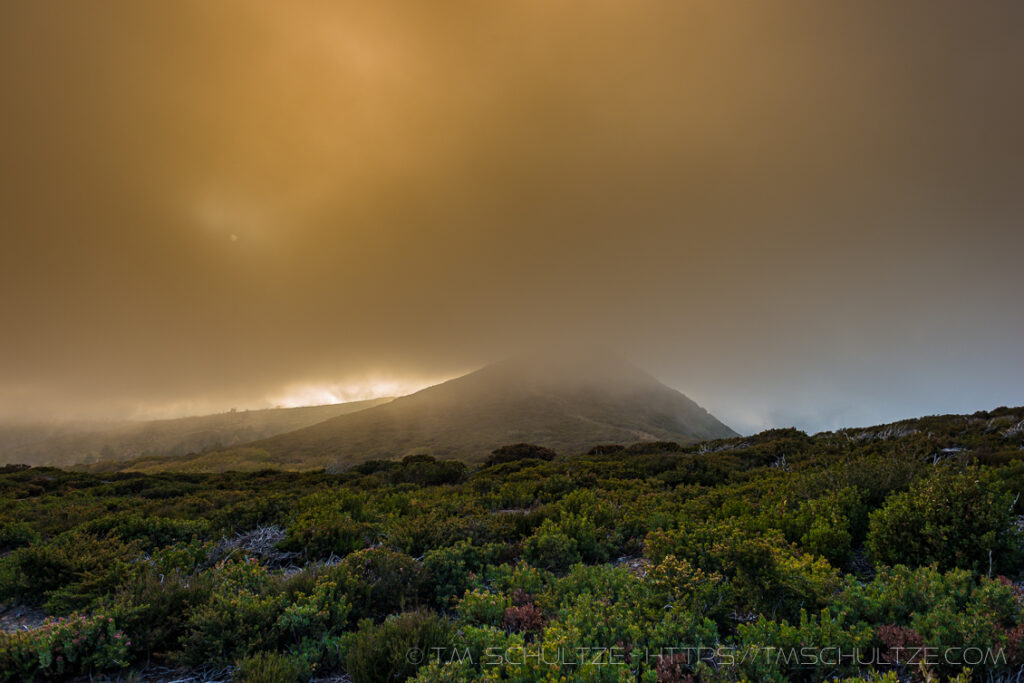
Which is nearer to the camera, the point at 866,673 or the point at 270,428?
the point at 866,673

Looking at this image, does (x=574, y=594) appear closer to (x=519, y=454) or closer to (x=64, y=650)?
(x=64, y=650)

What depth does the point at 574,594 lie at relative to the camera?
5418mm

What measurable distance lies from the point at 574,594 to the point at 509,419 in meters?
101

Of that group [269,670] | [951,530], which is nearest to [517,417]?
[951,530]

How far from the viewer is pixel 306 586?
5.91 metres

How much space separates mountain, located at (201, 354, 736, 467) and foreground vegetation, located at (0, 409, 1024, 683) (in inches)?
2166

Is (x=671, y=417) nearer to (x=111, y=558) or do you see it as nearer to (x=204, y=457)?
(x=204, y=457)

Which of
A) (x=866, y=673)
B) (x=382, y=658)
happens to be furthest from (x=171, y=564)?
(x=866, y=673)

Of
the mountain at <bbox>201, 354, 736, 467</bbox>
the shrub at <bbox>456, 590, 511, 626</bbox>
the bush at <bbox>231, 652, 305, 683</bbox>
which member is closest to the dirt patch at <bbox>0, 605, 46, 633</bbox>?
the bush at <bbox>231, 652, 305, 683</bbox>

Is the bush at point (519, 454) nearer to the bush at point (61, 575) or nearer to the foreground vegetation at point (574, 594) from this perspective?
the foreground vegetation at point (574, 594)

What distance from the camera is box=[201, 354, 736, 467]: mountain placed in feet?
266

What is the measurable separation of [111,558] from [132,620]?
352cm

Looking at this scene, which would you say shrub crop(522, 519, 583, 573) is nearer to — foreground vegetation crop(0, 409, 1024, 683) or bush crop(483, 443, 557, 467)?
foreground vegetation crop(0, 409, 1024, 683)

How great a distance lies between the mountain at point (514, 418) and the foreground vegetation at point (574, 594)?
5502 centimetres
